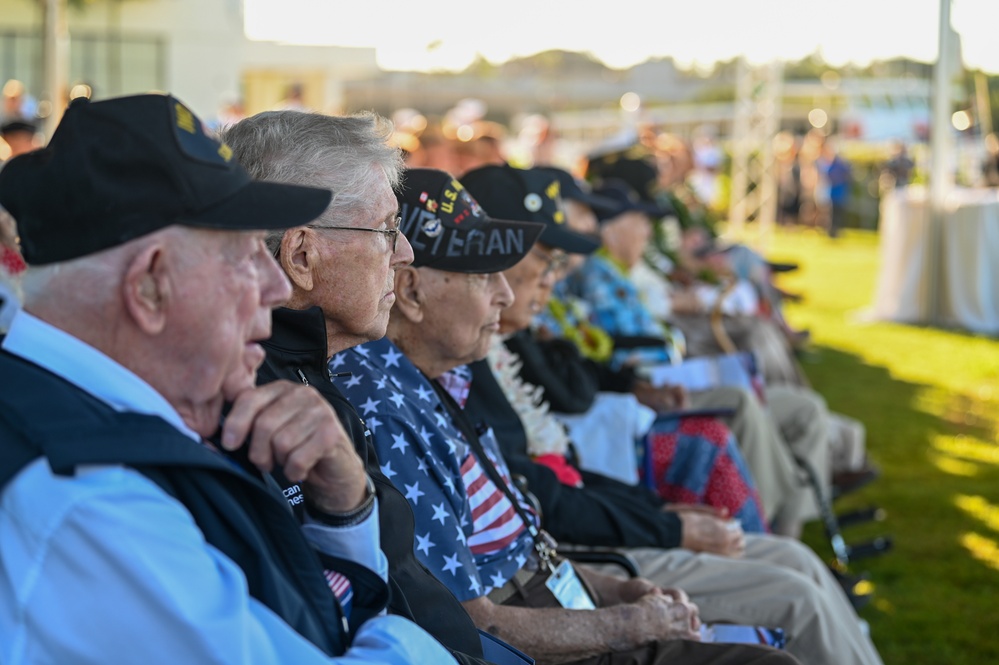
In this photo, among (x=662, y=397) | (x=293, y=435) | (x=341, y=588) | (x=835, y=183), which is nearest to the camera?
(x=293, y=435)

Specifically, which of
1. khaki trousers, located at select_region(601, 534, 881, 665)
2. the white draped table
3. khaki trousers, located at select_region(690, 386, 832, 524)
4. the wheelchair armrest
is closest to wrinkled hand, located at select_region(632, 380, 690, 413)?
khaki trousers, located at select_region(690, 386, 832, 524)

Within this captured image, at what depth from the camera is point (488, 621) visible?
2363mm

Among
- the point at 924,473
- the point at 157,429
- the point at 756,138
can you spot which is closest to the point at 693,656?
the point at 157,429

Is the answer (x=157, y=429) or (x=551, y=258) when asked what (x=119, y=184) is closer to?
(x=157, y=429)

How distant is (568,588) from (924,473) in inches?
173

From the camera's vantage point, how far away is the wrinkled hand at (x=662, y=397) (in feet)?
15.9

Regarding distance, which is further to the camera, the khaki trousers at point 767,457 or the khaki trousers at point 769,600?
the khaki trousers at point 767,457

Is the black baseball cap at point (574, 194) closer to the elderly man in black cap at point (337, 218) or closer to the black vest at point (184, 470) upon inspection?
the elderly man in black cap at point (337, 218)

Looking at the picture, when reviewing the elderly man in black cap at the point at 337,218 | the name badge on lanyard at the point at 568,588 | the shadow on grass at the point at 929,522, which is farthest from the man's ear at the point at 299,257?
the shadow on grass at the point at 929,522

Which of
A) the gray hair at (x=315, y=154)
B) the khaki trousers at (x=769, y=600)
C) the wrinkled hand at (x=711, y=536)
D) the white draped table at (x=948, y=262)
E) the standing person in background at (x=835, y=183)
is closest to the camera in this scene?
the gray hair at (x=315, y=154)

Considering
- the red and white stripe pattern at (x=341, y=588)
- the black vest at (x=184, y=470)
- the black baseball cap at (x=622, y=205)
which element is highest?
the black baseball cap at (x=622, y=205)

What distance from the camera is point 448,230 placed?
2.80m

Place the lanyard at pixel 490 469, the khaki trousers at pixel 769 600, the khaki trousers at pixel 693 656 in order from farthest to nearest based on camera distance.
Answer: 1. the khaki trousers at pixel 769 600
2. the lanyard at pixel 490 469
3. the khaki trousers at pixel 693 656

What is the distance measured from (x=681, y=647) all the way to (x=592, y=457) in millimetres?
1747
